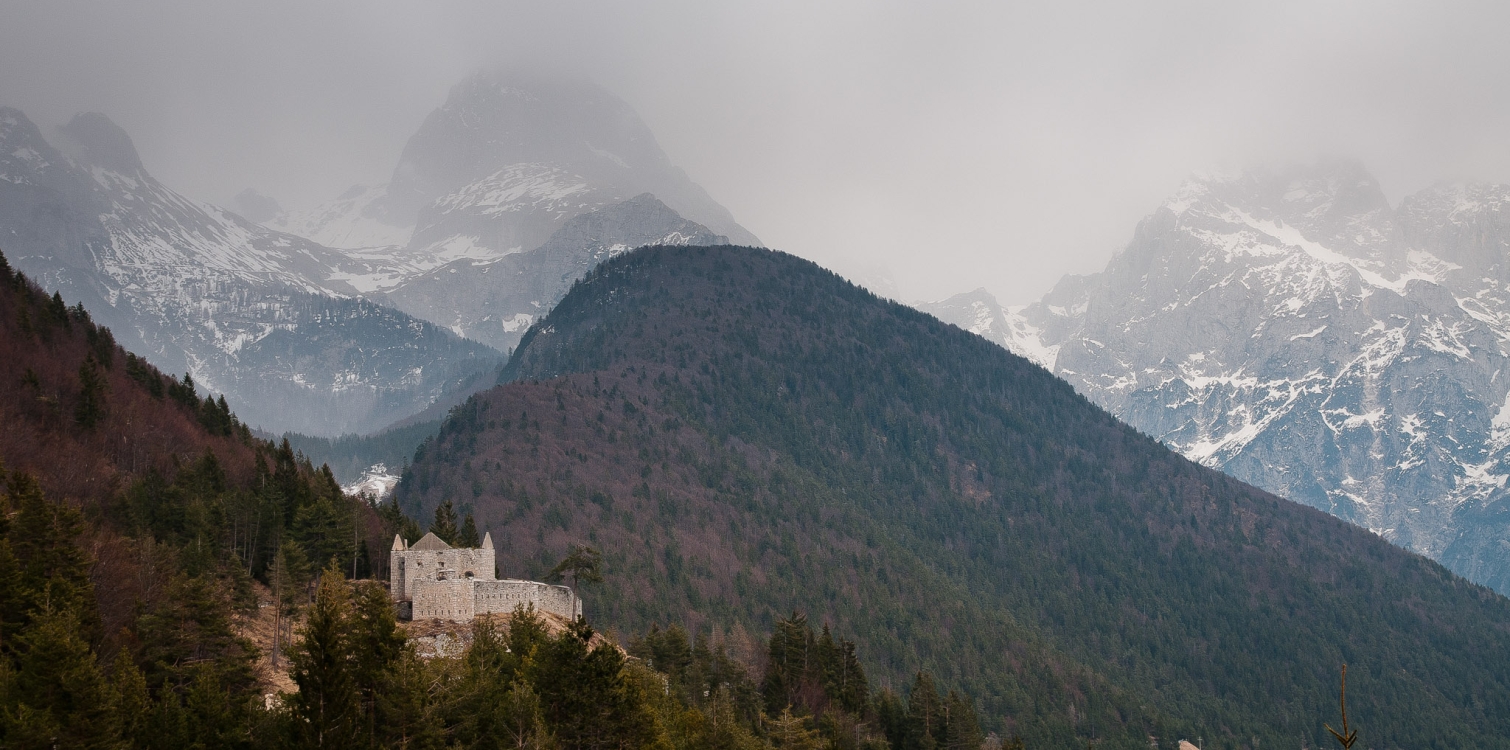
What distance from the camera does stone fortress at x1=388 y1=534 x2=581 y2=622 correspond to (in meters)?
89.1

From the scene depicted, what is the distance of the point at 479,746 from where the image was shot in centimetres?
6259

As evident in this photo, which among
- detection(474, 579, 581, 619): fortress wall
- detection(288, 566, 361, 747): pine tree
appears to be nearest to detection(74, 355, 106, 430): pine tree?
detection(474, 579, 581, 619): fortress wall

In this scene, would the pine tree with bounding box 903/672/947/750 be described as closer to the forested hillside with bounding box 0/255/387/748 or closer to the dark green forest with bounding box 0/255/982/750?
the dark green forest with bounding box 0/255/982/750

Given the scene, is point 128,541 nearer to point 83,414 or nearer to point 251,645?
point 251,645

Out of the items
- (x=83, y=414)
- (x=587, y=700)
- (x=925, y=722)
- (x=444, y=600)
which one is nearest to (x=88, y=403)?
(x=83, y=414)

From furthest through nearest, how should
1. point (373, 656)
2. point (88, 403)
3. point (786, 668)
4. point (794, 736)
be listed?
1. point (786, 668)
2. point (88, 403)
3. point (794, 736)
4. point (373, 656)

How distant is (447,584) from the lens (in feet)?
294

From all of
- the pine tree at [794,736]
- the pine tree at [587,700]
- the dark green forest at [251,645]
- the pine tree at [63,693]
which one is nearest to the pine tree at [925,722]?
the dark green forest at [251,645]

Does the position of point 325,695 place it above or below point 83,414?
below

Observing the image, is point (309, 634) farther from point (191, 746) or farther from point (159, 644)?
point (159, 644)

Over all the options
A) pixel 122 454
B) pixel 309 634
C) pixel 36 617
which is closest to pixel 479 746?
pixel 309 634

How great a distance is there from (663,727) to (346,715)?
79.8 feet

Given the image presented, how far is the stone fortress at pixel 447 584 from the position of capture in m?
89.1

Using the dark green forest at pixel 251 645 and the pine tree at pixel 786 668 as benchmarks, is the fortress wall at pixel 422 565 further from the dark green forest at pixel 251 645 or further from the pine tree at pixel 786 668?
the pine tree at pixel 786 668
